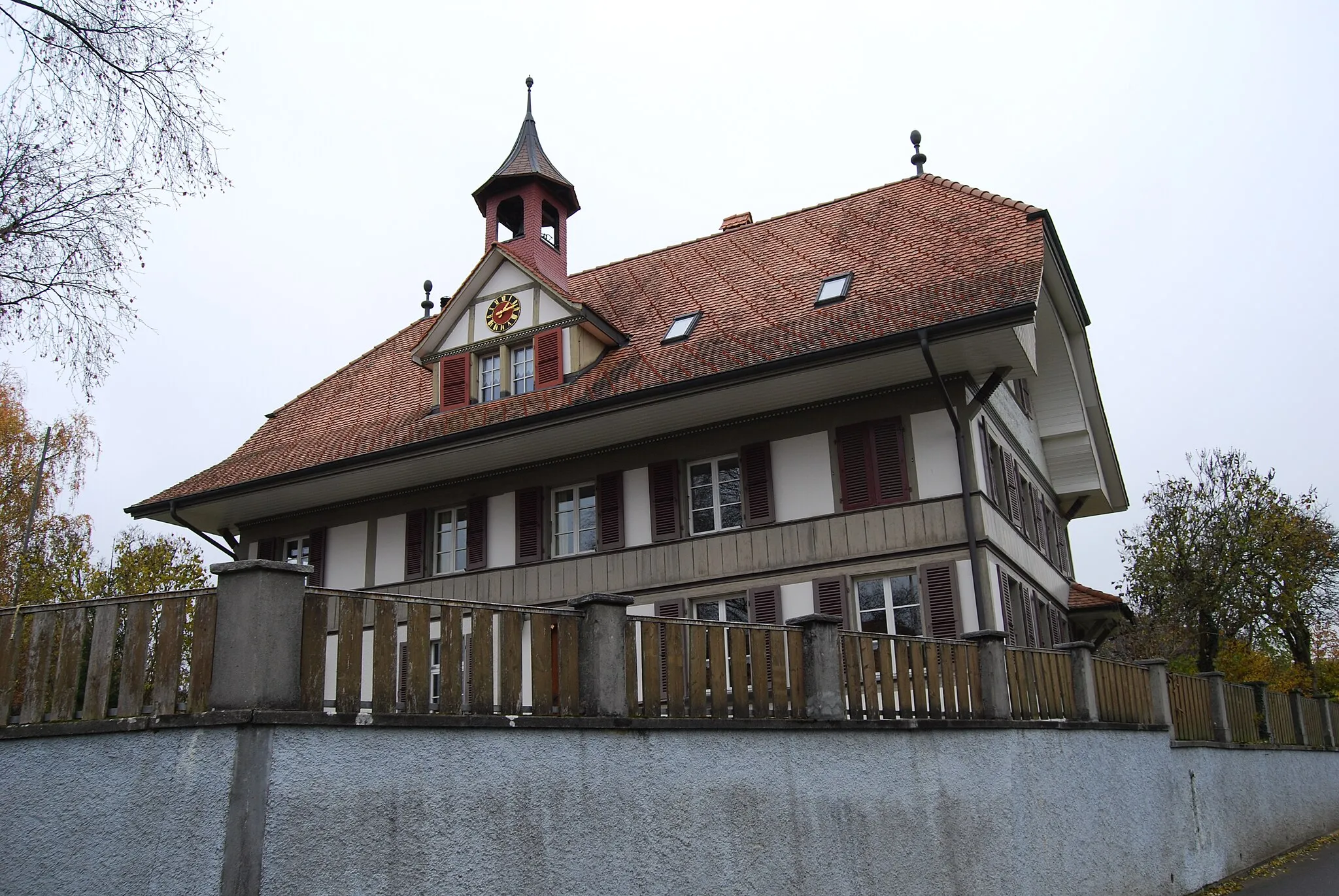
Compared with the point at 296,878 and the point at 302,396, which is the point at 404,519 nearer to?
the point at 302,396

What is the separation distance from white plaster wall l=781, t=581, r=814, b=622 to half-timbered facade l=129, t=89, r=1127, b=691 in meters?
0.04

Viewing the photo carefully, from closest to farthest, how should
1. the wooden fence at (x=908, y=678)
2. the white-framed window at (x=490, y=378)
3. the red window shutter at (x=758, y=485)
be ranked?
the wooden fence at (x=908, y=678) → the red window shutter at (x=758, y=485) → the white-framed window at (x=490, y=378)

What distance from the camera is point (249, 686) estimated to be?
6.01 m

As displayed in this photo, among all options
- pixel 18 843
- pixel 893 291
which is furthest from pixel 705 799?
pixel 893 291

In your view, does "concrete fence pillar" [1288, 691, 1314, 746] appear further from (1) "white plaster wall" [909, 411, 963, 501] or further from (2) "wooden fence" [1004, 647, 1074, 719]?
(2) "wooden fence" [1004, 647, 1074, 719]

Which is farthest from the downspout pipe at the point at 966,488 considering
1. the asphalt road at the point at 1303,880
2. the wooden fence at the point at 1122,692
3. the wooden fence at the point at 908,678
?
the asphalt road at the point at 1303,880

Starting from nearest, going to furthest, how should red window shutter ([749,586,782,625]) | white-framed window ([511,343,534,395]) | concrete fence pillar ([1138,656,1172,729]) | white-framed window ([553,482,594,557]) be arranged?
concrete fence pillar ([1138,656,1172,729]) → red window shutter ([749,586,782,625]) → white-framed window ([553,482,594,557]) → white-framed window ([511,343,534,395])

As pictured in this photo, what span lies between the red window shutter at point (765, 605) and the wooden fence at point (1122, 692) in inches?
177

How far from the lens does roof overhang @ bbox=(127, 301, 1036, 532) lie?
15586 mm

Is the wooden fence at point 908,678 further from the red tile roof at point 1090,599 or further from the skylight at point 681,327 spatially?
the red tile roof at point 1090,599

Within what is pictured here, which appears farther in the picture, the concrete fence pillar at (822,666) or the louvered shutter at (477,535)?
the louvered shutter at (477,535)

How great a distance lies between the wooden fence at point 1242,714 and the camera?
1822 centimetres

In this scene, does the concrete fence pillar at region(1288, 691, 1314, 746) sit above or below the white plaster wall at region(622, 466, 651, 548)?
below

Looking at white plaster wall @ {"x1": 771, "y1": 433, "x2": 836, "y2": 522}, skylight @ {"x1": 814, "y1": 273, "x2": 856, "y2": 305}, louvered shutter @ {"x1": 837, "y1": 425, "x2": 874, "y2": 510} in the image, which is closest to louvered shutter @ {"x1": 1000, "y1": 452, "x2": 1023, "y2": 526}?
louvered shutter @ {"x1": 837, "y1": 425, "x2": 874, "y2": 510}
